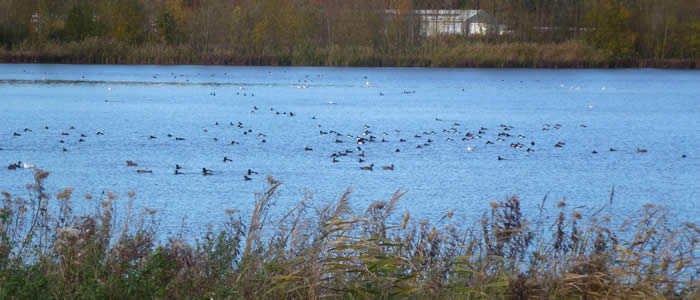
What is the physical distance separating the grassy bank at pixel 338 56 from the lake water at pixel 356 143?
1835 centimetres

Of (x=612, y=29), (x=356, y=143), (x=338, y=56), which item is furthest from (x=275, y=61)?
(x=356, y=143)

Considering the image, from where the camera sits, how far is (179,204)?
10.7 metres

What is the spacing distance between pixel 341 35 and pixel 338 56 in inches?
260

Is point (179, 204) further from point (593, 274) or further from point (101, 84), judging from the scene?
point (101, 84)

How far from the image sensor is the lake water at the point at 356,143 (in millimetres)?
12094

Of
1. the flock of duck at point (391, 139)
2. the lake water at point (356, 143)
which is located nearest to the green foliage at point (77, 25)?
the lake water at point (356, 143)

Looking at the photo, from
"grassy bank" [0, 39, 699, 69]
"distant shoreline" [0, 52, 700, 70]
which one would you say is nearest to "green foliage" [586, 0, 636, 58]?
"distant shoreline" [0, 52, 700, 70]

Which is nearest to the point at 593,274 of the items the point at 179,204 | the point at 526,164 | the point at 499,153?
the point at 179,204

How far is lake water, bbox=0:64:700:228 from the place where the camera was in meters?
12.1

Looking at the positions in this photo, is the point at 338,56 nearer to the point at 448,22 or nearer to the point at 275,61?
the point at 275,61

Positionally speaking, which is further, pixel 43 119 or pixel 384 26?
pixel 384 26

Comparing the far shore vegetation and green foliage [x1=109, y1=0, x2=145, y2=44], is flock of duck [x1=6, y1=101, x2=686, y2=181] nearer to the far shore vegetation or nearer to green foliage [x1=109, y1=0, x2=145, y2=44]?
the far shore vegetation

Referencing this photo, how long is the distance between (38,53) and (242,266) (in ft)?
183

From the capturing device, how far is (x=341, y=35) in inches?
2539
